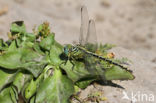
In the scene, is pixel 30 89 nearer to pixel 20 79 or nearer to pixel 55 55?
pixel 20 79

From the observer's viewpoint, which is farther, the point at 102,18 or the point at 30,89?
the point at 102,18

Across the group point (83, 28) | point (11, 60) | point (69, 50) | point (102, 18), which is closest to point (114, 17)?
point (102, 18)

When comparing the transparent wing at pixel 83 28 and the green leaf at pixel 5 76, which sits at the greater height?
the transparent wing at pixel 83 28

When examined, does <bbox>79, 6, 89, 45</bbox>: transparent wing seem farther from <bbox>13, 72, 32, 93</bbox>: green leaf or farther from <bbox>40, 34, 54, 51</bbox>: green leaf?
<bbox>13, 72, 32, 93</bbox>: green leaf

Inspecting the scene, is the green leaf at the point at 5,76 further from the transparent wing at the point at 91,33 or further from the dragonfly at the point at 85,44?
the transparent wing at the point at 91,33

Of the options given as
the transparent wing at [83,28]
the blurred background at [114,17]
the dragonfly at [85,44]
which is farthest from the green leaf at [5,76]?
the blurred background at [114,17]

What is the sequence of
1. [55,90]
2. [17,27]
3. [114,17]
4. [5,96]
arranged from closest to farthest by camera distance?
[55,90]
[5,96]
[17,27]
[114,17]

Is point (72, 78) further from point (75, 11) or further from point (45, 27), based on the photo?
point (75, 11)

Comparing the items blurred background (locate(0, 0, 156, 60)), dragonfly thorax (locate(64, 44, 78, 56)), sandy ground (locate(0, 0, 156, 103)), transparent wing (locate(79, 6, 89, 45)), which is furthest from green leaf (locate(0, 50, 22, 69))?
blurred background (locate(0, 0, 156, 60))
